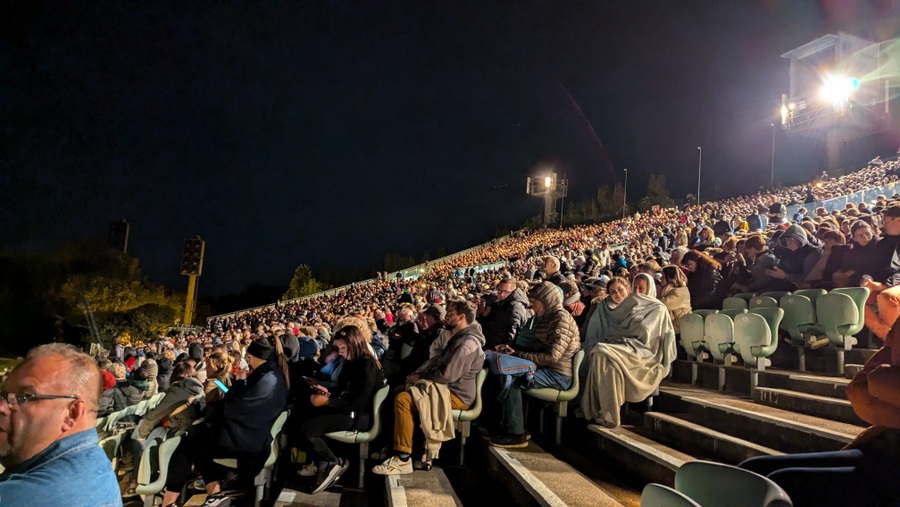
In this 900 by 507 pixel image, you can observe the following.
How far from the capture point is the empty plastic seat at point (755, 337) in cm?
471

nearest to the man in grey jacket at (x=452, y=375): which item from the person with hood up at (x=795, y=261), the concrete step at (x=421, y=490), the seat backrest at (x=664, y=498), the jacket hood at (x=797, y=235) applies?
the concrete step at (x=421, y=490)

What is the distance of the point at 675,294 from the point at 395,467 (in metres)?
3.77

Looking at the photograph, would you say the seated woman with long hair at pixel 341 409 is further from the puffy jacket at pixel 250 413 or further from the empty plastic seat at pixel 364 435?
the puffy jacket at pixel 250 413

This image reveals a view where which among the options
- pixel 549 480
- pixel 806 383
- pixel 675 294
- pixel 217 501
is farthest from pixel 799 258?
pixel 217 501

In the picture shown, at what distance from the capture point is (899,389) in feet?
6.01

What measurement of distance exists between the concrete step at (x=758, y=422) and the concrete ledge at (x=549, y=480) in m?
1.09

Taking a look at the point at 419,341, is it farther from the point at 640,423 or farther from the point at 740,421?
the point at 740,421

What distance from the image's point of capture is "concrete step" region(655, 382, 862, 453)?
314 centimetres

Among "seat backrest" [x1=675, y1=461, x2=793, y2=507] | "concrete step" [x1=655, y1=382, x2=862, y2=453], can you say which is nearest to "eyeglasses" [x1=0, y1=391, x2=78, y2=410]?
"seat backrest" [x1=675, y1=461, x2=793, y2=507]

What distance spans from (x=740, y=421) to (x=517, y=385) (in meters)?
1.69

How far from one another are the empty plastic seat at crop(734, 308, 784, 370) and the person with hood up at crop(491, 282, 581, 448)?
1.44 meters

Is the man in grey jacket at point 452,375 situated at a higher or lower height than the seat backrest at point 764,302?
lower

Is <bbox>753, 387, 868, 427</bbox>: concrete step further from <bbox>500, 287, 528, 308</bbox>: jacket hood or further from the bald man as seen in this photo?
the bald man

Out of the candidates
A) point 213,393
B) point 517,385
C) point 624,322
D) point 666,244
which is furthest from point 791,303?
point 666,244
